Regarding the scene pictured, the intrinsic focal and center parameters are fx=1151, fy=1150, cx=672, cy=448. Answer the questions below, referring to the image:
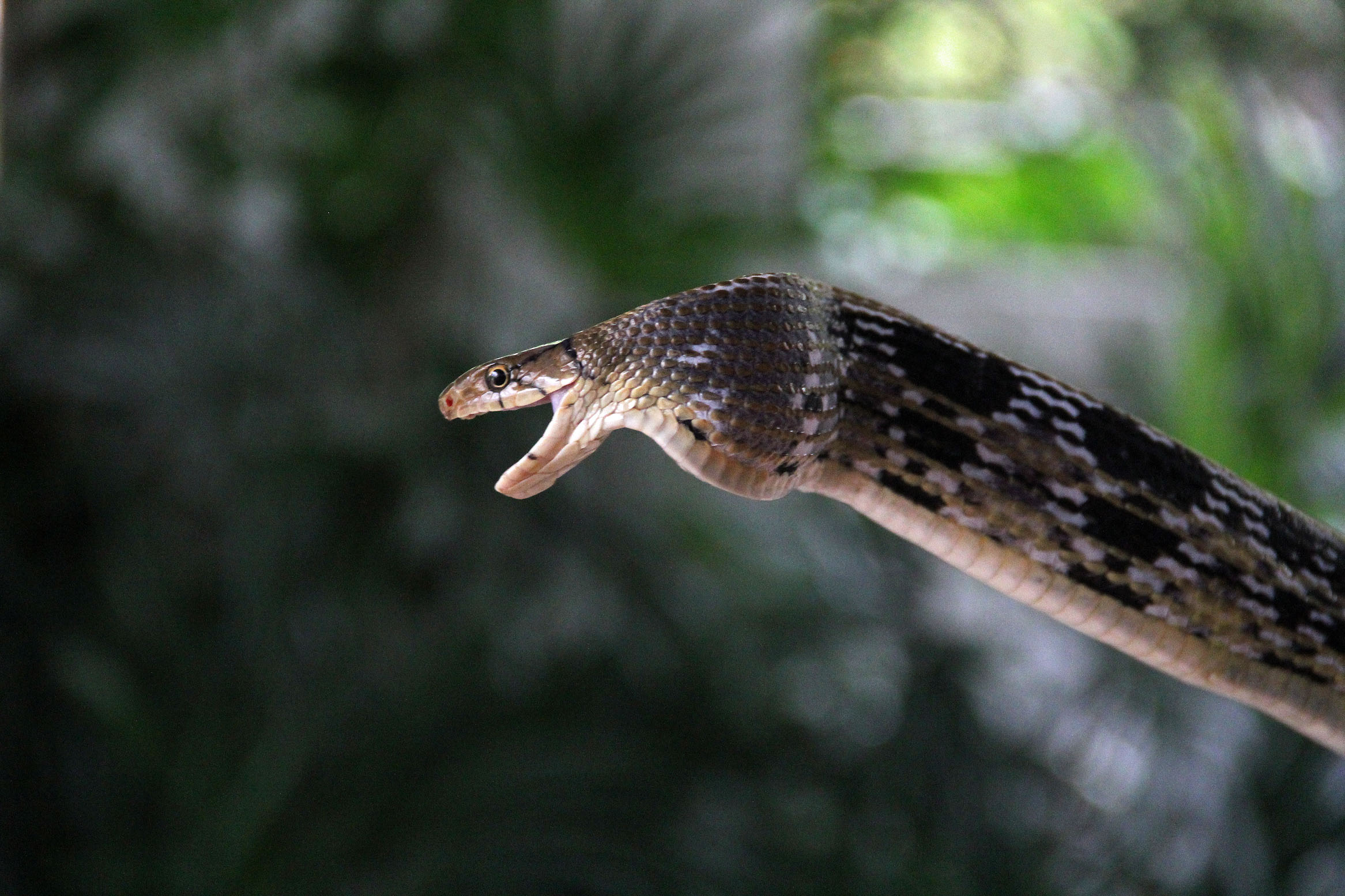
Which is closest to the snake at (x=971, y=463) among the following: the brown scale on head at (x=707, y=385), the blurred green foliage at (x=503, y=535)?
the brown scale on head at (x=707, y=385)

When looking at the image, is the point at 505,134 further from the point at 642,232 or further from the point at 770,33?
the point at 770,33

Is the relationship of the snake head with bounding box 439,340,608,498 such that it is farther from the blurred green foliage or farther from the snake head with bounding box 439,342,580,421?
the blurred green foliage

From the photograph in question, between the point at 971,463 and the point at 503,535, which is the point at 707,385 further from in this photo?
the point at 503,535

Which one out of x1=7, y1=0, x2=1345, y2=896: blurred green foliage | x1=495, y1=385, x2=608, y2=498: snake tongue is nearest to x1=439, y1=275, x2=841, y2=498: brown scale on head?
x1=495, y1=385, x2=608, y2=498: snake tongue

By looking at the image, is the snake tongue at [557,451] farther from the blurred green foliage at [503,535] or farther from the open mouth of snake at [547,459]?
the blurred green foliage at [503,535]

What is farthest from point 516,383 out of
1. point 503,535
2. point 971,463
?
point 503,535

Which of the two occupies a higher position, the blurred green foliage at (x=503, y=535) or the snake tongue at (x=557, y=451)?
the snake tongue at (x=557, y=451)
